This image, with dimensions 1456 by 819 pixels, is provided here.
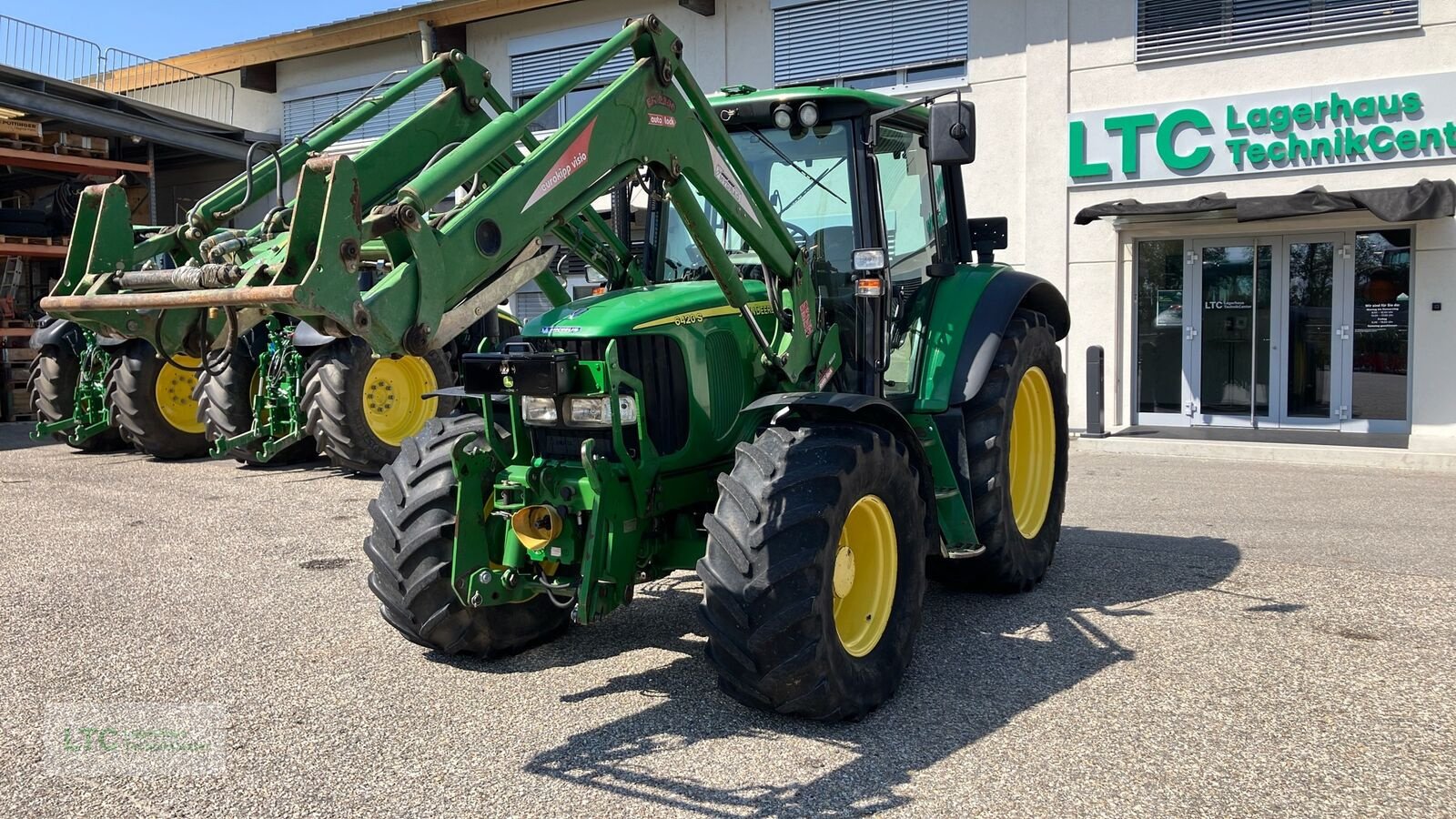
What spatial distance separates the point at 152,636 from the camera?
5359mm

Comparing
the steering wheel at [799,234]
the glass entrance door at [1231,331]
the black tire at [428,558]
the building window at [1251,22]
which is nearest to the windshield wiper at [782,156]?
the steering wheel at [799,234]

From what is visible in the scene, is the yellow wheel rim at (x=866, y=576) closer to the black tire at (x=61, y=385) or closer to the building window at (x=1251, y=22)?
the building window at (x=1251, y=22)

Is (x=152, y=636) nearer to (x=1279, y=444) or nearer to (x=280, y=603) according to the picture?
(x=280, y=603)

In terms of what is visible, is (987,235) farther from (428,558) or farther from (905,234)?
(428,558)

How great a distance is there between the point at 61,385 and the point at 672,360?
1069cm

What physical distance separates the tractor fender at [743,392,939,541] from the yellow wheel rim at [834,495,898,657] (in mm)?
332

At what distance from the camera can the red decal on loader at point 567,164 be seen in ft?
12.6

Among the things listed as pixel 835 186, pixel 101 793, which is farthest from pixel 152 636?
pixel 835 186

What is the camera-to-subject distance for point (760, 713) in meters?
4.20

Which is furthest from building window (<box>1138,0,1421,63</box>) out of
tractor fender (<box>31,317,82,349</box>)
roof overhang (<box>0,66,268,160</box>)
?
roof overhang (<box>0,66,268,160</box>)

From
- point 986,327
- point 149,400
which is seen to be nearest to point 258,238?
point 986,327

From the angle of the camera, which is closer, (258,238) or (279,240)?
(279,240)

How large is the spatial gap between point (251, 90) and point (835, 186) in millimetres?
19080

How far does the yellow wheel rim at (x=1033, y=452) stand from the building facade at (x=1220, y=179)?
256 inches
